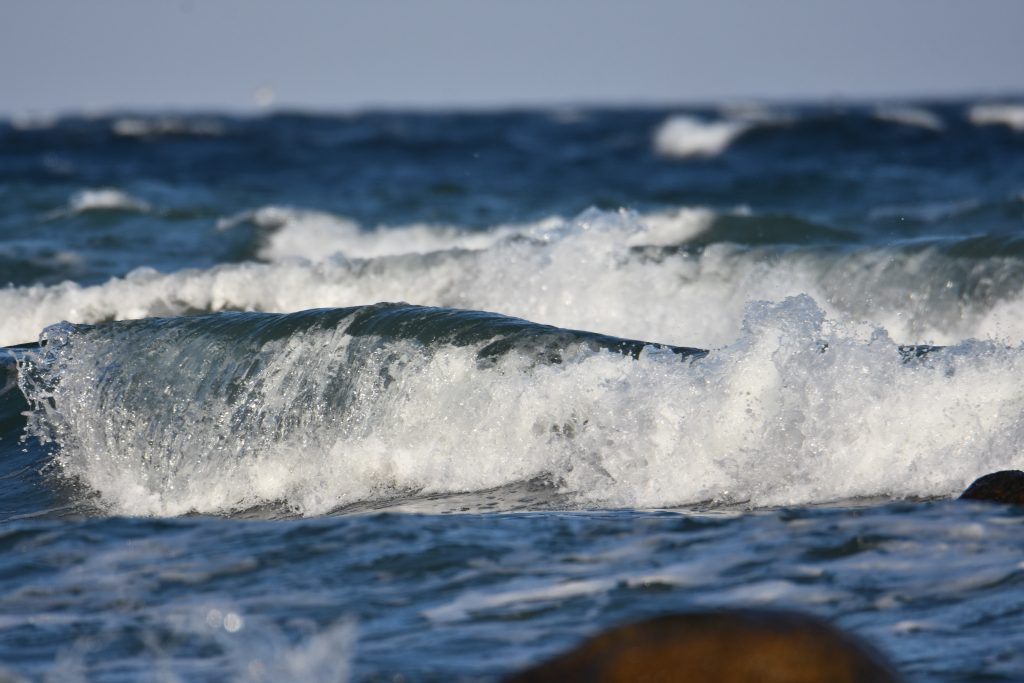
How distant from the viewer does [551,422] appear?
636 cm

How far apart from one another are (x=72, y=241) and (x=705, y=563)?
11.1 m

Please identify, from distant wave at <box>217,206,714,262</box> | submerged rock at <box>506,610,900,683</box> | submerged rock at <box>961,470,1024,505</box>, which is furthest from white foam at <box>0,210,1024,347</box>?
submerged rock at <box>506,610,900,683</box>

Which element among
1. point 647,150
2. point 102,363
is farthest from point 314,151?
point 102,363

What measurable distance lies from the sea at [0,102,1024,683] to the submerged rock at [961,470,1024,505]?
0.28 ft

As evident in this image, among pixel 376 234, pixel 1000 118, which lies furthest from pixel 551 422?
pixel 1000 118

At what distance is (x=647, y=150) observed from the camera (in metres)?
29.4

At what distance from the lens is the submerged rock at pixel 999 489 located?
4949 mm

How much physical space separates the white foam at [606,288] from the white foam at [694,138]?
17.3m

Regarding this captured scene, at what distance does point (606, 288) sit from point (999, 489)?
4799mm

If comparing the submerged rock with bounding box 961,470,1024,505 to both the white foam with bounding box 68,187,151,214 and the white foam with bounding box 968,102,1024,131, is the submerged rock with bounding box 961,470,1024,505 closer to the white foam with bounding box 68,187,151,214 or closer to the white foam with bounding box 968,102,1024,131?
the white foam with bounding box 68,187,151,214

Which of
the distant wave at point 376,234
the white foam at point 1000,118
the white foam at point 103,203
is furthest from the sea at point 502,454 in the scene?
the white foam at point 1000,118

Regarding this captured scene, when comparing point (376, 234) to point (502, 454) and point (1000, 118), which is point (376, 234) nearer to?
point (502, 454)

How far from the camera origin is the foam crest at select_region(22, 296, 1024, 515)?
5.78 metres

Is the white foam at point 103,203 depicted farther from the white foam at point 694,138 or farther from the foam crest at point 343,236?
the white foam at point 694,138
